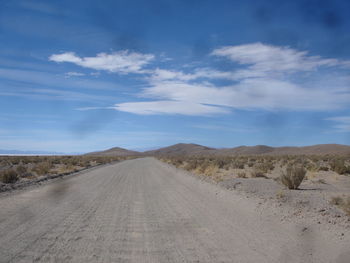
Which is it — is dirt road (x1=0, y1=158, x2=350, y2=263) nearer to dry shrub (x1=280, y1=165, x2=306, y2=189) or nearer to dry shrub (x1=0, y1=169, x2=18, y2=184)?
dry shrub (x1=280, y1=165, x2=306, y2=189)

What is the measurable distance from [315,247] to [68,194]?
12.4 metres

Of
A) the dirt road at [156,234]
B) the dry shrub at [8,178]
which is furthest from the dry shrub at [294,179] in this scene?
the dry shrub at [8,178]

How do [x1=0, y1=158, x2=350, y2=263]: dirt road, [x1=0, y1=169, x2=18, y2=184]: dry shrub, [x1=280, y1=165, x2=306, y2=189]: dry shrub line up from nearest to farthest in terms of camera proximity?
[x1=0, y1=158, x2=350, y2=263]: dirt road → [x1=280, y1=165, x2=306, y2=189]: dry shrub → [x1=0, y1=169, x2=18, y2=184]: dry shrub

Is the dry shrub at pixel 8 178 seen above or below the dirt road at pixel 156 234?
above

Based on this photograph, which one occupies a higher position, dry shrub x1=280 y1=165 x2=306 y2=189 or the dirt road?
dry shrub x1=280 y1=165 x2=306 y2=189

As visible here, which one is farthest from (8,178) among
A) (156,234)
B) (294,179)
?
(294,179)

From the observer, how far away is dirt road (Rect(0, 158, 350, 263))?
6672 millimetres

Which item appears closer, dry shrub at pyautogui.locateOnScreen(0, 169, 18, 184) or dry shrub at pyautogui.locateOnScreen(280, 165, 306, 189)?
dry shrub at pyautogui.locateOnScreen(280, 165, 306, 189)

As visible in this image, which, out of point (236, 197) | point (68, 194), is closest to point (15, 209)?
point (68, 194)

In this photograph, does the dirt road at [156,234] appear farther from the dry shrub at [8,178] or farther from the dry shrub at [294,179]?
the dry shrub at [8,178]

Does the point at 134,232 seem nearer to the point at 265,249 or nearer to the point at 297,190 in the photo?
the point at 265,249

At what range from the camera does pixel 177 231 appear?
8.68 meters

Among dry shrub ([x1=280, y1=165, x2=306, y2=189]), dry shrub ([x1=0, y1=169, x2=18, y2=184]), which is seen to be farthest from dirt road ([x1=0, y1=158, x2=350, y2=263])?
dry shrub ([x1=0, y1=169, x2=18, y2=184])

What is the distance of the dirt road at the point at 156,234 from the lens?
6672 millimetres
